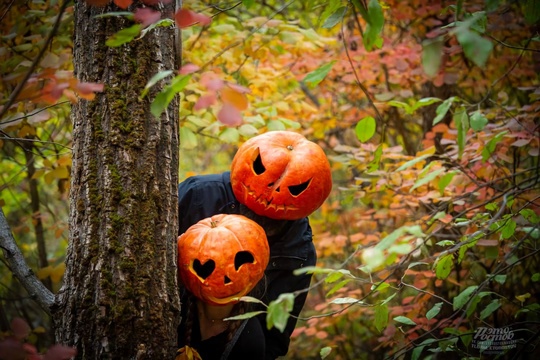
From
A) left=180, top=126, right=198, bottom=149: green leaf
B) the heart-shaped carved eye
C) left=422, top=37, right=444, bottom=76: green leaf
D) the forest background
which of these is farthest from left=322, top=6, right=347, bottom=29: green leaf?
left=180, top=126, right=198, bottom=149: green leaf

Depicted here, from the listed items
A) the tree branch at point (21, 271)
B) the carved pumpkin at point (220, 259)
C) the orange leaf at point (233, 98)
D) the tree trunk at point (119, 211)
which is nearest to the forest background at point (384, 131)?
the orange leaf at point (233, 98)

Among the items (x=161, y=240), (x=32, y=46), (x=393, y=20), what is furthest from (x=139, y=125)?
(x=393, y=20)

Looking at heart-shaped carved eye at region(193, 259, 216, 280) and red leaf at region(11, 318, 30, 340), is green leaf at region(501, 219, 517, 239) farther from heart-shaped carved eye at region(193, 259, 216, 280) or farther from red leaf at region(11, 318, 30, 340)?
red leaf at region(11, 318, 30, 340)

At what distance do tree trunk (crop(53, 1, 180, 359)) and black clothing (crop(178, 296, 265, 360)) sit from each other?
0.42 meters

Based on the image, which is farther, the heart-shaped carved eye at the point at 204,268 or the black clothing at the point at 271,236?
the black clothing at the point at 271,236

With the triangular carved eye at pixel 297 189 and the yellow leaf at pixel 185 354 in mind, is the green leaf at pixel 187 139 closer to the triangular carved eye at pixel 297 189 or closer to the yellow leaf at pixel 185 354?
the triangular carved eye at pixel 297 189

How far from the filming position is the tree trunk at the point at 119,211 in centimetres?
175

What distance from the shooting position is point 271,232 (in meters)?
2.57

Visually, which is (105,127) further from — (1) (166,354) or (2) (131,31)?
(1) (166,354)

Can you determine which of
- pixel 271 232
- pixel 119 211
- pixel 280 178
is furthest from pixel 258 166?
pixel 119 211

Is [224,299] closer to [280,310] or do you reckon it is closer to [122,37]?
[280,310]

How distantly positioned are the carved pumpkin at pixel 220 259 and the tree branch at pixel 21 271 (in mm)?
596

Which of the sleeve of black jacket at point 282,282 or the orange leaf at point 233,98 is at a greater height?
the orange leaf at point 233,98

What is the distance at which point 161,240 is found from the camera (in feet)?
6.20
